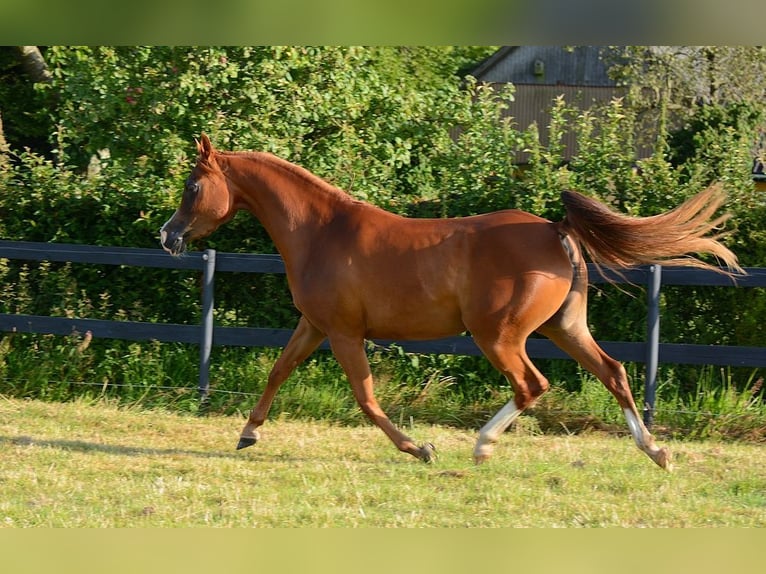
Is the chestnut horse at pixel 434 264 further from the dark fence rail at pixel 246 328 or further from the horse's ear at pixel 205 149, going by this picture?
the dark fence rail at pixel 246 328

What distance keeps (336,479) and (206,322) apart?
2559 mm

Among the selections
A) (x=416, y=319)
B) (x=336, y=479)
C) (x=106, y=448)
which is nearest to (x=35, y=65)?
(x=106, y=448)

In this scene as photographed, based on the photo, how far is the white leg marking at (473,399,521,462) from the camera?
5.47 m

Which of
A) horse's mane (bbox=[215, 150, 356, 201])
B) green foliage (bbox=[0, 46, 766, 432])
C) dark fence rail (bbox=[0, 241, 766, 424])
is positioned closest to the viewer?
horse's mane (bbox=[215, 150, 356, 201])

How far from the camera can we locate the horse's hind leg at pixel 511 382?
540 centimetres

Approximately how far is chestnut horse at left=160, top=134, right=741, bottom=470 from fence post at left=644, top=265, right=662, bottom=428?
1.35 meters

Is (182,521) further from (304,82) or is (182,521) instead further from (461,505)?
(304,82)

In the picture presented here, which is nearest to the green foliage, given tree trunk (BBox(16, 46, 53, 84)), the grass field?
the grass field

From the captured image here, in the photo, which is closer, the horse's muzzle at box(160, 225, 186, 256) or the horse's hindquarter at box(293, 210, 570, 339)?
the horse's hindquarter at box(293, 210, 570, 339)

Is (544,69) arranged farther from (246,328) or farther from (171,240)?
(171,240)

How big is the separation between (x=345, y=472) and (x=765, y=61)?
19.8 meters

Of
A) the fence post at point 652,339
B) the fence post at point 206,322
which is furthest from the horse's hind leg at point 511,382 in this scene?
the fence post at point 206,322

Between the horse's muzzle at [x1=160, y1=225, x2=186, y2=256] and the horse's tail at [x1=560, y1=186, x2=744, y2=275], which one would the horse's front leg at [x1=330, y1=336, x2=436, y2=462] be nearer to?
the horse's muzzle at [x1=160, y1=225, x2=186, y2=256]

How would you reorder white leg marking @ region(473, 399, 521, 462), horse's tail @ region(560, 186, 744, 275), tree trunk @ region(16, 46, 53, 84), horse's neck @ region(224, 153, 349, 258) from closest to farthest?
1. horse's tail @ region(560, 186, 744, 275)
2. white leg marking @ region(473, 399, 521, 462)
3. horse's neck @ region(224, 153, 349, 258)
4. tree trunk @ region(16, 46, 53, 84)
